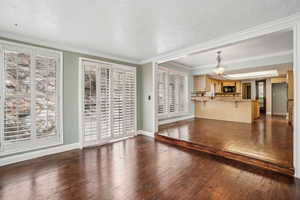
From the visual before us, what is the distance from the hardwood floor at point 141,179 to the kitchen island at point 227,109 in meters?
3.99

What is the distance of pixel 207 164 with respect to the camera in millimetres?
2801

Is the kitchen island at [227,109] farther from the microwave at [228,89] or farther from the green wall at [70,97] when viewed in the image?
the green wall at [70,97]

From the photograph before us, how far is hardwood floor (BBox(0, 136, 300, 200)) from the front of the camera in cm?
194

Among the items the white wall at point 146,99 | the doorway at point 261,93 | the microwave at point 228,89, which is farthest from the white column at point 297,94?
the doorway at point 261,93

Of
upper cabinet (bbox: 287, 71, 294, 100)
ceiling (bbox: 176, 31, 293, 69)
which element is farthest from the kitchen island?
ceiling (bbox: 176, 31, 293, 69)

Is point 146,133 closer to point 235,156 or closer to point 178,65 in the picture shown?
point 235,156

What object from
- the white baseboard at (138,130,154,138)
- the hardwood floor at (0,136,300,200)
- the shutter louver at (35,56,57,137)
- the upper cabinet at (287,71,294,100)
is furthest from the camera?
the upper cabinet at (287,71,294,100)

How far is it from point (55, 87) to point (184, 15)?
3.15 m

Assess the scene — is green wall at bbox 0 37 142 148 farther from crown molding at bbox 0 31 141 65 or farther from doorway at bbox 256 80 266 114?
doorway at bbox 256 80 266 114

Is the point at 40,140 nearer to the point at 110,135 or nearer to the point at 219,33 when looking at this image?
the point at 110,135

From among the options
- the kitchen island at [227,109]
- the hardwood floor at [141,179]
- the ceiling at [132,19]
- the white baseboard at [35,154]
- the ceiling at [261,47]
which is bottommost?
the hardwood floor at [141,179]

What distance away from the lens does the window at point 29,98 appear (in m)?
2.81

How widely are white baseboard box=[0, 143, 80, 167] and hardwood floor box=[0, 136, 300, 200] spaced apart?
162mm

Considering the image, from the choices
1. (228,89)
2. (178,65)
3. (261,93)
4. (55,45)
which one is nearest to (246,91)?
(261,93)
